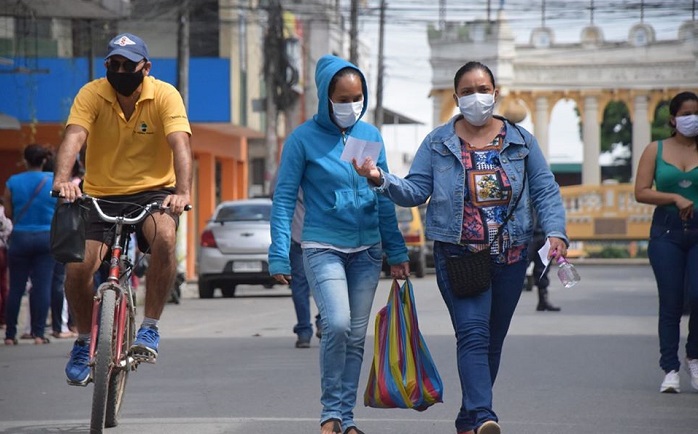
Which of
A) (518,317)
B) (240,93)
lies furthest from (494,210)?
(240,93)

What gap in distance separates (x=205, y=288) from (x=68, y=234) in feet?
53.3

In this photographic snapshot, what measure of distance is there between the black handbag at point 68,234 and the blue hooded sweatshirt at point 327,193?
39.0 inches

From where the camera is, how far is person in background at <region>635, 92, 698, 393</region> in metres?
9.66

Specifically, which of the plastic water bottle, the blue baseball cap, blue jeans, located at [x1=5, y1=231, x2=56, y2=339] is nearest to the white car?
blue jeans, located at [x1=5, y1=231, x2=56, y2=339]

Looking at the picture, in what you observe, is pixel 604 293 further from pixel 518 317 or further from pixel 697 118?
pixel 697 118

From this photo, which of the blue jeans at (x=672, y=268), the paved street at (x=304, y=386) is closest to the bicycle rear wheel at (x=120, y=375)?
the paved street at (x=304, y=386)

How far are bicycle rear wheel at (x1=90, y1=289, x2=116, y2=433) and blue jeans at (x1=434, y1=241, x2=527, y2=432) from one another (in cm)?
166

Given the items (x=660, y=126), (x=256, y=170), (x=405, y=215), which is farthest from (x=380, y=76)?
(x=660, y=126)

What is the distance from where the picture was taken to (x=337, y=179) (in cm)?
720

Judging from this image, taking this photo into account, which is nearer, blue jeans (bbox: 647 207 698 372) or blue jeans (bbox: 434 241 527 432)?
blue jeans (bbox: 434 241 527 432)

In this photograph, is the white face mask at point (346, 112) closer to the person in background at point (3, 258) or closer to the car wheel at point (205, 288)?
the person in background at point (3, 258)

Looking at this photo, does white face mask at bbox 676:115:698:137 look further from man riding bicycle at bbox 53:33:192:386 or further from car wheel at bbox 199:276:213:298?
car wheel at bbox 199:276:213:298

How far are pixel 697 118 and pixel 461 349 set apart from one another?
3.60 m

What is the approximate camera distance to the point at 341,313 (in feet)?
23.4
